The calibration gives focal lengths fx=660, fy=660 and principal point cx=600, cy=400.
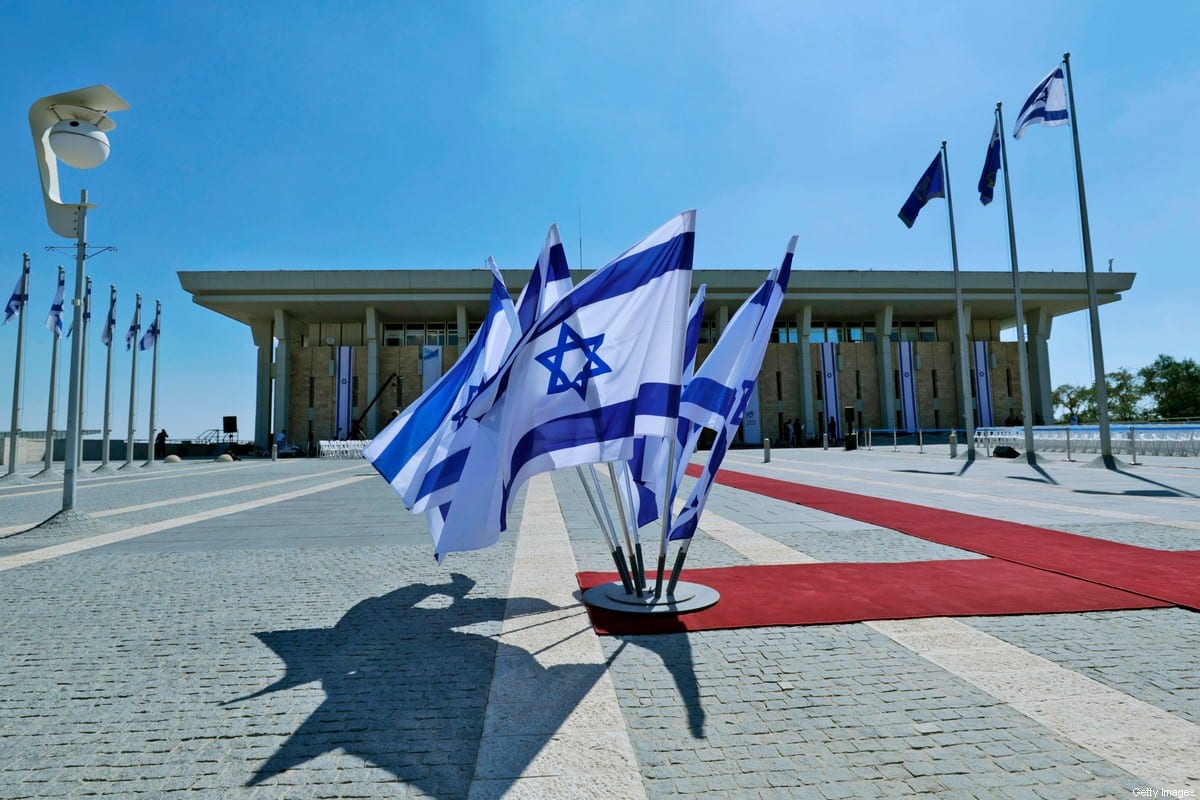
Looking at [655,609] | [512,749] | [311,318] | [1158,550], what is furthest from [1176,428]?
[311,318]

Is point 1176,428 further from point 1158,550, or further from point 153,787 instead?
point 153,787

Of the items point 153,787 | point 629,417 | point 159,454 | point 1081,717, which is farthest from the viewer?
point 159,454

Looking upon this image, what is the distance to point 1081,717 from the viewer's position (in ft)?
9.85

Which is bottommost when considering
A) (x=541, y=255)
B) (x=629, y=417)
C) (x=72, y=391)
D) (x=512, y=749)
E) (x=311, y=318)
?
(x=512, y=749)

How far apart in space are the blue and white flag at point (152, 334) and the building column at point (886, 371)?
4494 centimetres

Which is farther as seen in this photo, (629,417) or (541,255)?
(541,255)

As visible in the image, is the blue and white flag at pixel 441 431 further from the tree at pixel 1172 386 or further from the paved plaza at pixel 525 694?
the tree at pixel 1172 386

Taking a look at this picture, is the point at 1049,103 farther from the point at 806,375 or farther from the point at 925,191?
the point at 806,375

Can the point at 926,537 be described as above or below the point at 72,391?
below

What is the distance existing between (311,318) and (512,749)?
5310 cm

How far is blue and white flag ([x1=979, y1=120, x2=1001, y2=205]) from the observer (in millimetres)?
21234

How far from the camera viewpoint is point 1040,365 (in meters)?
49.5

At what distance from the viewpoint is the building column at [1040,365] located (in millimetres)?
48938

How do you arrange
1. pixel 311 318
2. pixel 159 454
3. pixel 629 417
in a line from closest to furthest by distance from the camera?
pixel 629 417 → pixel 159 454 → pixel 311 318
